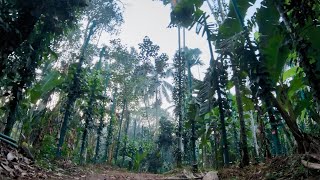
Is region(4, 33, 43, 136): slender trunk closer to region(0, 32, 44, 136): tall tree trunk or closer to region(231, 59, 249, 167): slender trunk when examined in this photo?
region(0, 32, 44, 136): tall tree trunk

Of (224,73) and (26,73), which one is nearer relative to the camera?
(26,73)

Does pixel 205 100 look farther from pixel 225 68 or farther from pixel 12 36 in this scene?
pixel 12 36

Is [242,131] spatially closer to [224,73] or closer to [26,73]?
[224,73]

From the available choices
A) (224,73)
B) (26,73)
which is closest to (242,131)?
(224,73)

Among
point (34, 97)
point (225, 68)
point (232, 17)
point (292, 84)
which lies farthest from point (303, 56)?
point (34, 97)

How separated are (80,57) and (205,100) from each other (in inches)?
263

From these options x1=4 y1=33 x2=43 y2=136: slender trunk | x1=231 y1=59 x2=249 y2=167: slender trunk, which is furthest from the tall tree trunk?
→ x1=231 y1=59 x2=249 y2=167: slender trunk

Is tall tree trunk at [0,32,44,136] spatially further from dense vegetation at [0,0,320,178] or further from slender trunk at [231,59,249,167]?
slender trunk at [231,59,249,167]

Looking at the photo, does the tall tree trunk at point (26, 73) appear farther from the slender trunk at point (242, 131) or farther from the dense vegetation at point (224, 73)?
the slender trunk at point (242, 131)

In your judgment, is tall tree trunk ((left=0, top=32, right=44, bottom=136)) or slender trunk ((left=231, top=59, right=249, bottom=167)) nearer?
tall tree trunk ((left=0, top=32, right=44, bottom=136))

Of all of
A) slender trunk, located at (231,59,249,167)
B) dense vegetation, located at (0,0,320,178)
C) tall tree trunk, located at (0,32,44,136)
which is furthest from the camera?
slender trunk, located at (231,59,249,167)

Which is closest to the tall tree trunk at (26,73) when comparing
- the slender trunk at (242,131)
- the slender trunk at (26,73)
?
the slender trunk at (26,73)

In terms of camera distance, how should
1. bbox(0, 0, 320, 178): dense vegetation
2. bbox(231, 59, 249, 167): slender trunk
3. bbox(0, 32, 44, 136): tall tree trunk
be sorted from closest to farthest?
bbox(0, 0, 320, 178): dense vegetation → bbox(0, 32, 44, 136): tall tree trunk → bbox(231, 59, 249, 167): slender trunk

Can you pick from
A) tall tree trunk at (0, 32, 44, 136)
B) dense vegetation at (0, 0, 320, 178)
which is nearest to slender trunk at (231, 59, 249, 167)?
dense vegetation at (0, 0, 320, 178)
